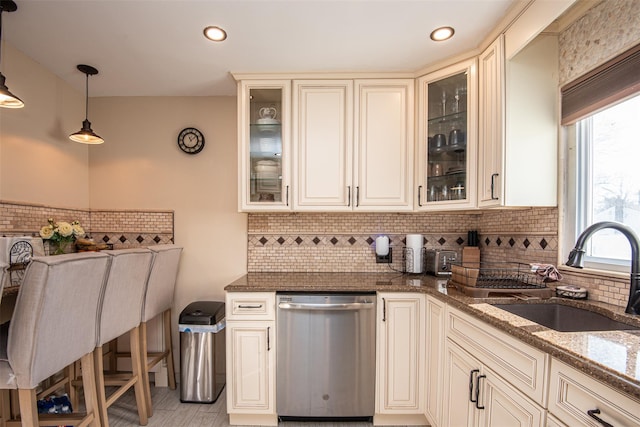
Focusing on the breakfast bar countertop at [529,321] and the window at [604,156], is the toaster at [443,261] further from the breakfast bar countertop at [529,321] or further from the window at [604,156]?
the window at [604,156]

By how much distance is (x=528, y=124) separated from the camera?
1.63 m

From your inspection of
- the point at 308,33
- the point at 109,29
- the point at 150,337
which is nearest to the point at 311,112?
the point at 308,33

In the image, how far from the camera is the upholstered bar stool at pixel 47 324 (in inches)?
47.2

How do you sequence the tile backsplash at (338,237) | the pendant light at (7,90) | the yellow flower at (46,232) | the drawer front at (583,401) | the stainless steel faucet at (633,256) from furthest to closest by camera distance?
1. the tile backsplash at (338,237)
2. the yellow flower at (46,232)
3. the pendant light at (7,90)
4. the stainless steel faucet at (633,256)
5. the drawer front at (583,401)

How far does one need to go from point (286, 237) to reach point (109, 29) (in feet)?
5.73

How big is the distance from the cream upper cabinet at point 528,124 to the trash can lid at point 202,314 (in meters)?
2.03

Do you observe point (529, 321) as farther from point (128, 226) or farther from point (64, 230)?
point (128, 226)

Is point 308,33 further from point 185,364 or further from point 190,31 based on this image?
point 185,364

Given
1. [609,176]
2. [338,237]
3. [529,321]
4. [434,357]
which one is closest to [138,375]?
[338,237]

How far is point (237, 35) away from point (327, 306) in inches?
67.8

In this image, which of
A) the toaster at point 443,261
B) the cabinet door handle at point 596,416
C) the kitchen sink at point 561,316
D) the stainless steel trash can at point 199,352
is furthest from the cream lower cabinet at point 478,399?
the stainless steel trash can at point 199,352

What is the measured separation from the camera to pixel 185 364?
212cm

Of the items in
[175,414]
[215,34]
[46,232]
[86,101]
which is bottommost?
[175,414]

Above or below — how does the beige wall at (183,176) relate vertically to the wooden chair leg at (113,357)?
above
